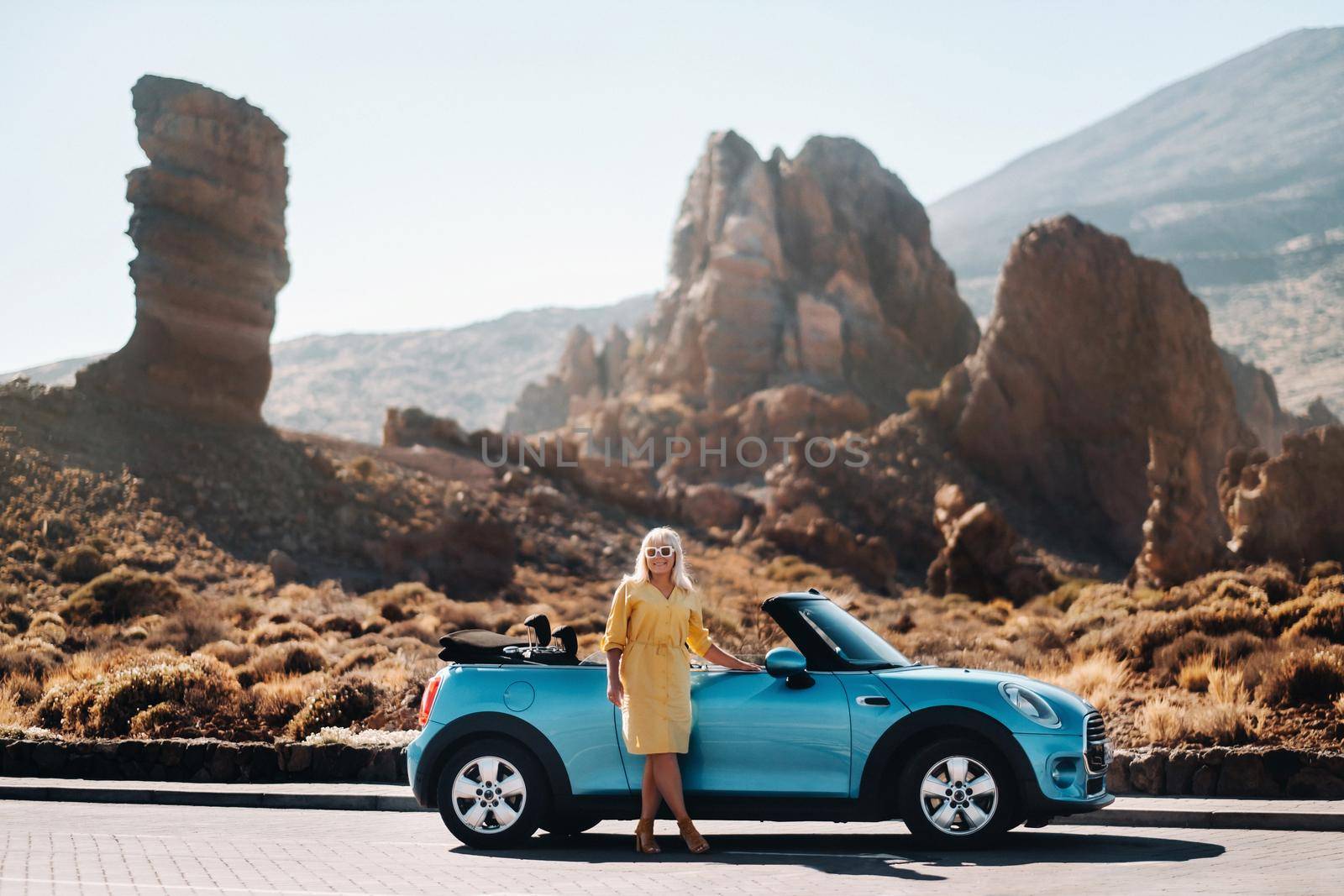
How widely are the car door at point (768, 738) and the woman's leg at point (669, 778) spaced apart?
27cm

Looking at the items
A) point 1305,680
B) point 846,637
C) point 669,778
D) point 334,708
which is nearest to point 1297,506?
point 1305,680

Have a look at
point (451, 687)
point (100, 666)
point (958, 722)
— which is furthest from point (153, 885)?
point (100, 666)

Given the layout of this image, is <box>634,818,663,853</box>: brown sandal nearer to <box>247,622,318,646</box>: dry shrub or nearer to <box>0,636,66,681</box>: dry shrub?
<box>0,636,66,681</box>: dry shrub

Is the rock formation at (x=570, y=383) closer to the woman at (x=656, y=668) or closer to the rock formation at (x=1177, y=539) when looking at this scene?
the rock formation at (x=1177, y=539)

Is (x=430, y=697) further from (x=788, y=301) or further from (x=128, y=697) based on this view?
(x=788, y=301)

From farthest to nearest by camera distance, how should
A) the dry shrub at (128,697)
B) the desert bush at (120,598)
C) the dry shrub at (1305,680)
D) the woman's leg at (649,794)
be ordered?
1. the desert bush at (120,598)
2. the dry shrub at (128,697)
3. the dry shrub at (1305,680)
4. the woman's leg at (649,794)

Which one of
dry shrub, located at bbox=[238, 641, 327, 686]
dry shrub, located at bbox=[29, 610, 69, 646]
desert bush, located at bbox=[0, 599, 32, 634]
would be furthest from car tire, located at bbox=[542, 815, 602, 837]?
desert bush, located at bbox=[0, 599, 32, 634]

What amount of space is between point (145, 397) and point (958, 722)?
62093 mm

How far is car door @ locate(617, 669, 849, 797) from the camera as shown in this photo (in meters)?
9.02

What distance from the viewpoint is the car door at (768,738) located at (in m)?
9.02

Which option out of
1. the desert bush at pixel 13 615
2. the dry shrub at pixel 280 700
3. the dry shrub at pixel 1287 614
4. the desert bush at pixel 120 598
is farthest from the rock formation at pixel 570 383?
the dry shrub at pixel 1287 614

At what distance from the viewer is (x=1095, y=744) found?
9.12 meters

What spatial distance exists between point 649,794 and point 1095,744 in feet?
8.82

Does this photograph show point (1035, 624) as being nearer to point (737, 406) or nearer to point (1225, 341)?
point (737, 406)
